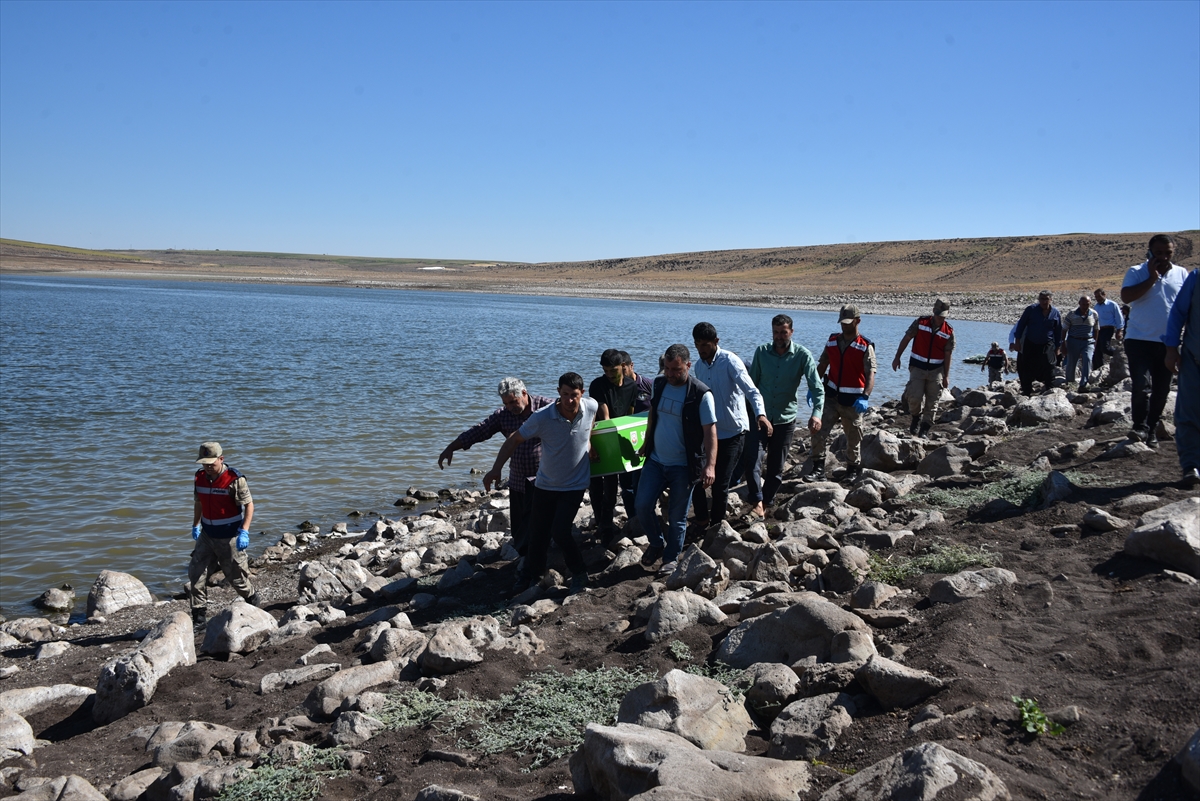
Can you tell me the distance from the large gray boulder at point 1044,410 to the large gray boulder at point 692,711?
8.87 m

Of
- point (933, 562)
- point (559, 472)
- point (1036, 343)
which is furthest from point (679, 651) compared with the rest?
point (1036, 343)

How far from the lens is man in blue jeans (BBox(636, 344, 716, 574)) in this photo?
670cm

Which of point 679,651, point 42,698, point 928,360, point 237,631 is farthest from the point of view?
point 928,360

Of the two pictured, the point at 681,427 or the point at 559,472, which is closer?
the point at 681,427

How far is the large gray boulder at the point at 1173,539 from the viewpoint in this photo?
15.6 feet

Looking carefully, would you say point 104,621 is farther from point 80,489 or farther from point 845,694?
point 845,694

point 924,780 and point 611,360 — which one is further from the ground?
point 611,360

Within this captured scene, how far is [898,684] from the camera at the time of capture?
389 cm

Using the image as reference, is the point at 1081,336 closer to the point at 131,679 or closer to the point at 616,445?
the point at 616,445

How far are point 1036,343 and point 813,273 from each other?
94240mm

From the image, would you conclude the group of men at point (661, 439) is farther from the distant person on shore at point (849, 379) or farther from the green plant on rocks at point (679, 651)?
the green plant on rocks at point (679, 651)

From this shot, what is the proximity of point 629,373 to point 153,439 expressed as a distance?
11018 millimetres

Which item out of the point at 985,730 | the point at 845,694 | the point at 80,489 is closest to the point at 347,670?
the point at 845,694

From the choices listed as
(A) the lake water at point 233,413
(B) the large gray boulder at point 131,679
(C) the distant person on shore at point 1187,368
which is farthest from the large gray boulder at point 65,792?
(C) the distant person on shore at point 1187,368
